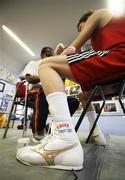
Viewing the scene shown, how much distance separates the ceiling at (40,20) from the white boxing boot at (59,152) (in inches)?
150

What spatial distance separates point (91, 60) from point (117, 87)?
0.32 metres

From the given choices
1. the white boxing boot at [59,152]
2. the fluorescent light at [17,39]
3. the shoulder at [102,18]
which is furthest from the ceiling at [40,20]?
the white boxing boot at [59,152]

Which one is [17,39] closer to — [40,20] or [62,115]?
[40,20]

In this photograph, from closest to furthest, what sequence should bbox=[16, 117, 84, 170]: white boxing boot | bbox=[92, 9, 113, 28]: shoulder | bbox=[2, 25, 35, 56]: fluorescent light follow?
bbox=[16, 117, 84, 170]: white boxing boot, bbox=[92, 9, 113, 28]: shoulder, bbox=[2, 25, 35, 56]: fluorescent light

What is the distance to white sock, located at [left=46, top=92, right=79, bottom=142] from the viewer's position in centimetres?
66

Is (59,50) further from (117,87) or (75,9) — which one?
(75,9)

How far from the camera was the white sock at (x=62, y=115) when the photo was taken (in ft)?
2.16

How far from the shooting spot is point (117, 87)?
94cm

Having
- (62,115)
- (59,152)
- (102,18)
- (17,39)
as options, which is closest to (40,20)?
(17,39)

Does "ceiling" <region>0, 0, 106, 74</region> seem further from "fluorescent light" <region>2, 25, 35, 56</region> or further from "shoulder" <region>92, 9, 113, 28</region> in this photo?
"shoulder" <region>92, 9, 113, 28</region>

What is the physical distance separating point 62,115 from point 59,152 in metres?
0.15

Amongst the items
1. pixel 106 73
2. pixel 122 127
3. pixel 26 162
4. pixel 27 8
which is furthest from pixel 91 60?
pixel 27 8

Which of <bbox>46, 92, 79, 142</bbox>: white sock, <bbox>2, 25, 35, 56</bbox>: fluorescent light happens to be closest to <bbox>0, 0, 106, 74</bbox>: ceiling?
<bbox>2, 25, 35, 56</bbox>: fluorescent light

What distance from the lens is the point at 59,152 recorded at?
63 cm
